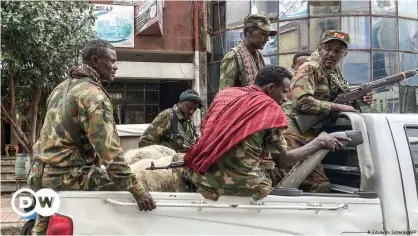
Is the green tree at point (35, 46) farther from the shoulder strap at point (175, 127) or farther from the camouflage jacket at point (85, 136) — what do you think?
the camouflage jacket at point (85, 136)

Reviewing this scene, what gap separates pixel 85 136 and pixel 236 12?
1377 centimetres

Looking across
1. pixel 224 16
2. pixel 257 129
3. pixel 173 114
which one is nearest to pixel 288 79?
pixel 257 129

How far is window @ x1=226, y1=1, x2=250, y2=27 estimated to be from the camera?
1555cm

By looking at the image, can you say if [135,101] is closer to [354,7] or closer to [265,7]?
[265,7]

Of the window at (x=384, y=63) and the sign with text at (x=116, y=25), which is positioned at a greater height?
the sign with text at (x=116, y=25)

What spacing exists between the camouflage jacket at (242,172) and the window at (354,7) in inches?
517

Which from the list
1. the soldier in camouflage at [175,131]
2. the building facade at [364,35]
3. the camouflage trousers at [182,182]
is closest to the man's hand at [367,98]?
the camouflage trousers at [182,182]

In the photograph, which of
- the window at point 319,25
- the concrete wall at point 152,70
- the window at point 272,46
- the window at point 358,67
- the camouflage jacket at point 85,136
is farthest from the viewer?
the concrete wall at point 152,70

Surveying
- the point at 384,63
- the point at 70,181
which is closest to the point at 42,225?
the point at 70,181

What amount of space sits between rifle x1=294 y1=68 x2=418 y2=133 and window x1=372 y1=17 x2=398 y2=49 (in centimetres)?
1199

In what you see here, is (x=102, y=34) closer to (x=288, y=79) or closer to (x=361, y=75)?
(x=361, y=75)

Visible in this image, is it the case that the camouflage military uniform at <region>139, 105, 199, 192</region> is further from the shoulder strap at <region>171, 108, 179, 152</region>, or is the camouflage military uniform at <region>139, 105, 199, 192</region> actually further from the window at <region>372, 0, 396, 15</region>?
the window at <region>372, 0, 396, 15</region>

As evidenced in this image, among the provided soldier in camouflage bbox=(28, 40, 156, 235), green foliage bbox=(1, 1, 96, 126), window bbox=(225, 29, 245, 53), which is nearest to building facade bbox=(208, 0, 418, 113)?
window bbox=(225, 29, 245, 53)

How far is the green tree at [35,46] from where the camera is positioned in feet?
21.2
